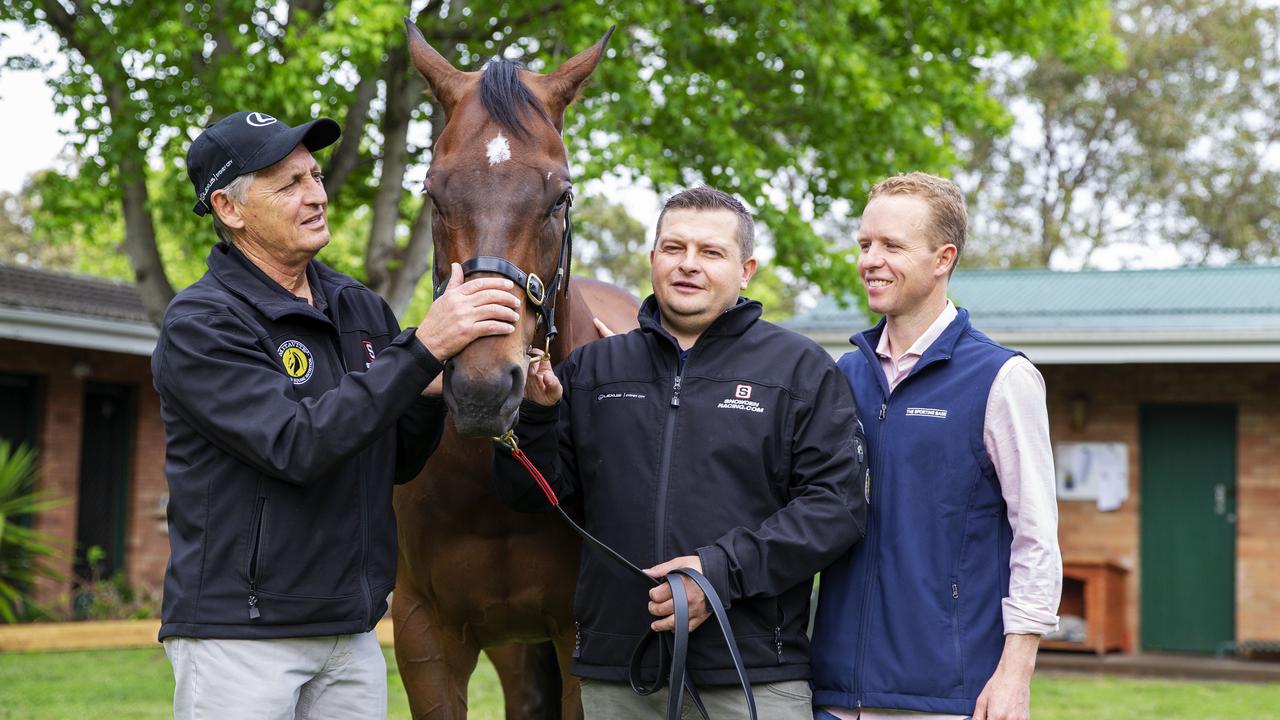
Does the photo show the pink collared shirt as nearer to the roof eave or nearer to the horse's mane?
the horse's mane

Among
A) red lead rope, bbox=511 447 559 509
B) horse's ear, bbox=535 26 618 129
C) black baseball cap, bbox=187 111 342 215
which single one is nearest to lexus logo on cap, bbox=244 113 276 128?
black baseball cap, bbox=187 111 342 215

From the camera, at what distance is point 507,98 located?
2902mm

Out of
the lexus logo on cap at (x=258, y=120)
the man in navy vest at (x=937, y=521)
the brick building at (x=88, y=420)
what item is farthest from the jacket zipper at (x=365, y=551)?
the brick building at (x=88, y=420)

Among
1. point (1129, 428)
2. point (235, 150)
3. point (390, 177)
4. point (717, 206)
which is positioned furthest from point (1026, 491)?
point (1129, 428)

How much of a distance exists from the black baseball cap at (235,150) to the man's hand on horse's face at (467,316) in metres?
0.61

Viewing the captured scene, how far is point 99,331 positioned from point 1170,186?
23.2 m

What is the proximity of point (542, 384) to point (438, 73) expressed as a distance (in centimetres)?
86

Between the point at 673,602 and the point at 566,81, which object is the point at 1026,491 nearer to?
the point at 673,602

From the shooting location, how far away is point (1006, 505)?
112 inches

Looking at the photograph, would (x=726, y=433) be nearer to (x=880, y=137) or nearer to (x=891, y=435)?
(x=891, y=435)

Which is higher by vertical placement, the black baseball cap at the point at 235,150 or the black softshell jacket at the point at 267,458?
the black baseball cap at the point at 235,150

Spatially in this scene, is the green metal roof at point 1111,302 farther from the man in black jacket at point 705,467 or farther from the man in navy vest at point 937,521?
the man in black jacket at point 705,467

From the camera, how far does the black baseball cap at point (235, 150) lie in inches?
111

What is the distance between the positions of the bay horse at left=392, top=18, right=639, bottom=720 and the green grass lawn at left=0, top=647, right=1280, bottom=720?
4695mm
